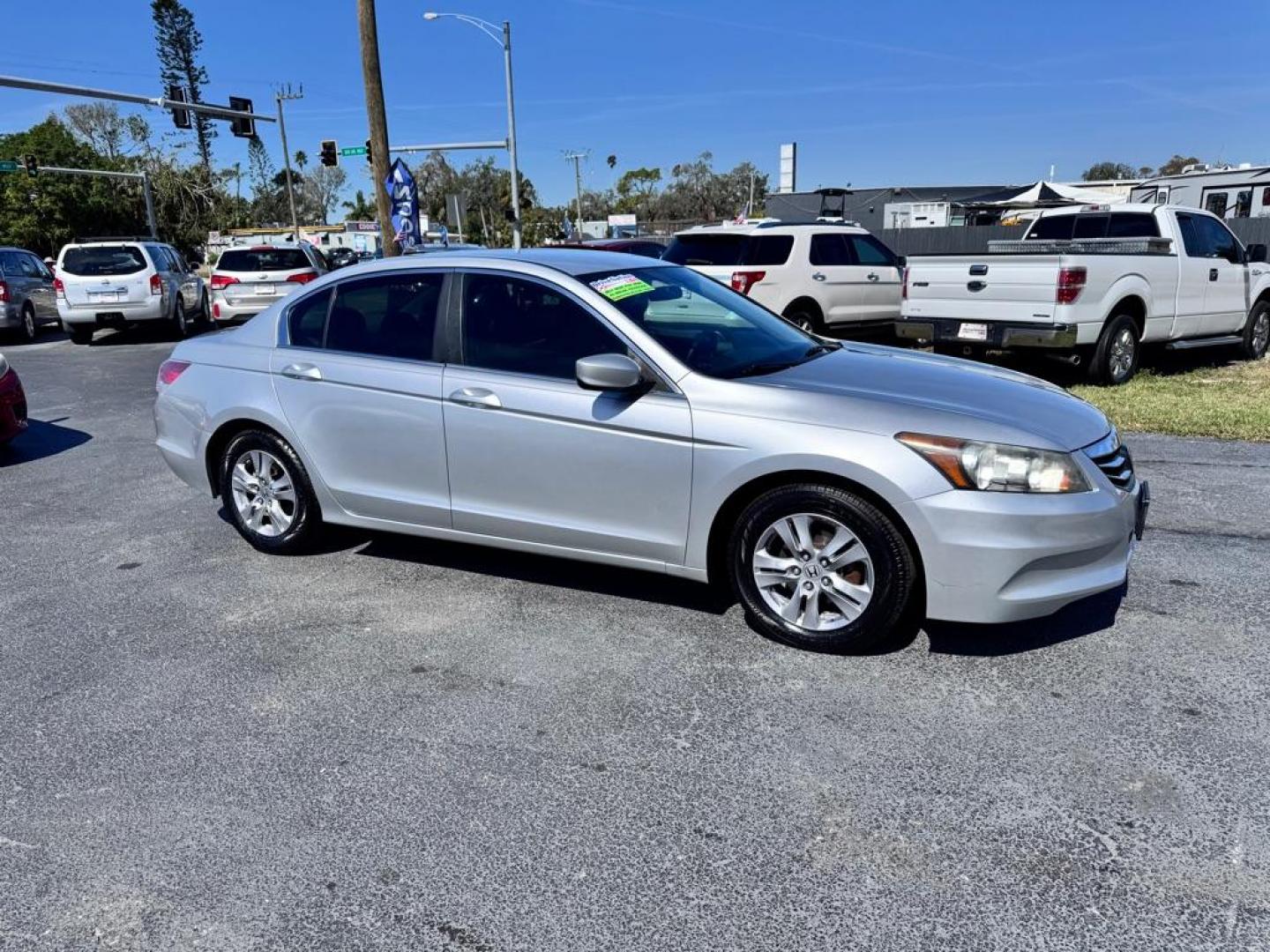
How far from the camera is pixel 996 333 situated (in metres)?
9.48

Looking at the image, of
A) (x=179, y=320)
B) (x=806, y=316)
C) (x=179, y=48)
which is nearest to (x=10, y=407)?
(x=806, y=316)

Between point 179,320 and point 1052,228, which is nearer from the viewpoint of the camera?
point 1052,228

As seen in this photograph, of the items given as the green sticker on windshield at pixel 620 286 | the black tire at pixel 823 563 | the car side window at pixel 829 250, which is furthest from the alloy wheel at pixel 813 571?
the car side window at pixel 829 250

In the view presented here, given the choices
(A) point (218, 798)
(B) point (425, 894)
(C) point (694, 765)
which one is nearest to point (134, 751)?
(A) point (218, 798)

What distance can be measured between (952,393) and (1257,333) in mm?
10354

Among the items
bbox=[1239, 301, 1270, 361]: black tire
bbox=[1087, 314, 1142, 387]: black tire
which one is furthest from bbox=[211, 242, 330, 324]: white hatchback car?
bbox=[1239, 301, 1270, 361]: black tire

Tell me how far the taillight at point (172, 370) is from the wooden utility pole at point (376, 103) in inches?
491

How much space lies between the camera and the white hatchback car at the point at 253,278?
54.7 feet

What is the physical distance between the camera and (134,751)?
11.1 feet

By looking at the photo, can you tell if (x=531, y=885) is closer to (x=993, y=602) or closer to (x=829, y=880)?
(x=829, y=880)

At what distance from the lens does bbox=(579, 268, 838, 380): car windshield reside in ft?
14.0

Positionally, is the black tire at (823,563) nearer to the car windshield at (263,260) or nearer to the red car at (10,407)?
the red car at (10,407)

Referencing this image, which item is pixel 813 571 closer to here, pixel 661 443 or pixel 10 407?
pixel 661 443

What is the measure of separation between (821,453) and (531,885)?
190 centimetres
